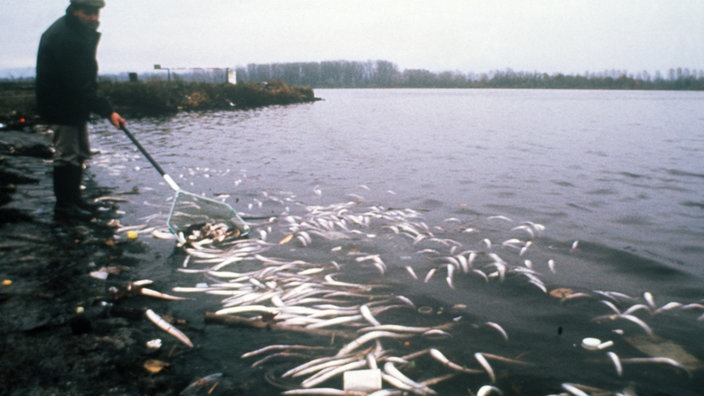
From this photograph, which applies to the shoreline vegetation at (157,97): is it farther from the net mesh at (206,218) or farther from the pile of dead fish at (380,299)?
the pile of dead fish at (380,299)

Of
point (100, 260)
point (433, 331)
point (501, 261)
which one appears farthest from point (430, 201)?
point (100, 260)

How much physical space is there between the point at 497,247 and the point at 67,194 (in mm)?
7944

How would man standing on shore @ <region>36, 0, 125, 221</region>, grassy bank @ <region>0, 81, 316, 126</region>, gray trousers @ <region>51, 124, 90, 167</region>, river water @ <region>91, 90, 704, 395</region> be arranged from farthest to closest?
grassy bank @ <region>0, 81, 316, 126</region> < gray trousers @ <region>51, 124, 90, 167</region> < man standing on shore @ <region>36, 0, 125, 221</region> < river water @ <region>91, 90, 704, 395</region>

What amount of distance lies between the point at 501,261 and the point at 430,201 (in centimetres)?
433

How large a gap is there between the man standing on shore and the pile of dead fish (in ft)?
10.1

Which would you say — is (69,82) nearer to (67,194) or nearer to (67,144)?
(67,144)

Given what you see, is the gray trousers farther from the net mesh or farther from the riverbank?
the riverbank

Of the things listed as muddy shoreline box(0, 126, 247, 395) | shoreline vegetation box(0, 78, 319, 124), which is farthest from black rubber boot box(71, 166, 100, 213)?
shoreline vegetation box(0, 78, 319, 124)

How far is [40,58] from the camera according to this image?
7789 millimetres

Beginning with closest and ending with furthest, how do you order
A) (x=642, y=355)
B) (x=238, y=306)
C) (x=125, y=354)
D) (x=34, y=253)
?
(x=125, y=354), (x=642, y=355), (x=238, y=306), (x=34, y=253)

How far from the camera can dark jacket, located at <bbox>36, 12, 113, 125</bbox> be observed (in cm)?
775

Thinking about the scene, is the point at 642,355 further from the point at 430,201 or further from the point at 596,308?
the point at 430,201

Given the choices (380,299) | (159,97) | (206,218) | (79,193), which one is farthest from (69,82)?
(159,97)

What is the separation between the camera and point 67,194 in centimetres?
858
